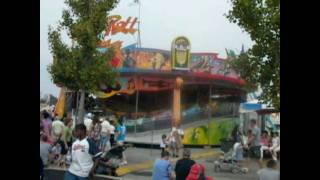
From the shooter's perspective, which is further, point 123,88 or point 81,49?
point 123,88

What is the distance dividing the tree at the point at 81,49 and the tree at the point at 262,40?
7035 mm

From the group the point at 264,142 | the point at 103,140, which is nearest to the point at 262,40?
the point at 264,142

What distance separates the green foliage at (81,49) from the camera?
16688mm

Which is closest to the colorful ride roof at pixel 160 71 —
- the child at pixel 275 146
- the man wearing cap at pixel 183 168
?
the child at pixel 275 146

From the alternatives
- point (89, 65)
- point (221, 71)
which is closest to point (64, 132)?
point (89, 65)

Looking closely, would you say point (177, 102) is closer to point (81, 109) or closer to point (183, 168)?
point (81, 109)

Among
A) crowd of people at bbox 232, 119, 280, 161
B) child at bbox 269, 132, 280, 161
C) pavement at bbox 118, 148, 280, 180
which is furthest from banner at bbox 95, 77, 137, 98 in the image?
child at bbox 269, 132, 280, 161

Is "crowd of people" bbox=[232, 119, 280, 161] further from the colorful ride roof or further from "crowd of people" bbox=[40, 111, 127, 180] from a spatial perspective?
the colorful ride roof

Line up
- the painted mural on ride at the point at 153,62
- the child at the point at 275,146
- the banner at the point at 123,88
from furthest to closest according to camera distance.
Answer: the banner at the point at 123,88 → the painted mural on ride at the point at 153,62 → the child at the point at 275,146

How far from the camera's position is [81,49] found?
16859 millimetres

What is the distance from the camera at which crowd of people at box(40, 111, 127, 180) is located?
25.4 ft

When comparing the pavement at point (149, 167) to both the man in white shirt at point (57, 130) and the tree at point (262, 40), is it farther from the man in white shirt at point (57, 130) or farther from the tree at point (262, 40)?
the tree at point (262, 40)

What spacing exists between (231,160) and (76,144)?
740 cm

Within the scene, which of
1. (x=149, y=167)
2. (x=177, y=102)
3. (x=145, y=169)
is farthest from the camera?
(x=177, y=102)
